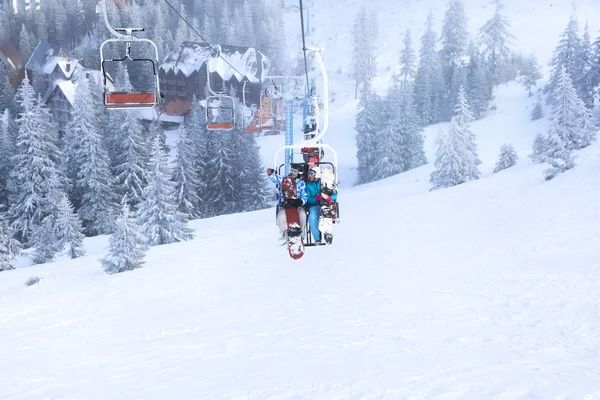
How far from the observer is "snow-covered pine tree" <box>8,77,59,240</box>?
126 ft

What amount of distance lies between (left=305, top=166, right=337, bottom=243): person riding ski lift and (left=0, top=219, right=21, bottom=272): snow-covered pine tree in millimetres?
24373

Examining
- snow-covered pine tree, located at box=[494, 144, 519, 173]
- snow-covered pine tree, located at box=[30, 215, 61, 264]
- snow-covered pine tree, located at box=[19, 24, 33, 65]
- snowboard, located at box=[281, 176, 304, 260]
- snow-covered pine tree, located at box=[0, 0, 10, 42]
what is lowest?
snow-covered pine tree, located at box=[30, 215, 61, 264]

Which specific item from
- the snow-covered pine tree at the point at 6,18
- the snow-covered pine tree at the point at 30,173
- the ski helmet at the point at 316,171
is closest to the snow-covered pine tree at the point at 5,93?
the snow-covered pine tree at the point at 6,18

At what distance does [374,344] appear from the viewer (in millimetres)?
11406

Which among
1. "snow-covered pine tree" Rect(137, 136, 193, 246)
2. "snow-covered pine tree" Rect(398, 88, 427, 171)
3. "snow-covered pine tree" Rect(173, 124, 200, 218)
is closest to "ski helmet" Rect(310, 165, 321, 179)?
"snow-covered pine tree" Rect(137, 136, 193, 246)

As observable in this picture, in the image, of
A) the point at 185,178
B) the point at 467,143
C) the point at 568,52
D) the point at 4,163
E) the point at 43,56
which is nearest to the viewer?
the point at 4,163

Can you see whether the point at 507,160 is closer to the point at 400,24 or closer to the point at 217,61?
the point at 217,61

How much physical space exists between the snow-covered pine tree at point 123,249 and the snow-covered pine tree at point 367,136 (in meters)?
35.9

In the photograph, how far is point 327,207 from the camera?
10719 mm

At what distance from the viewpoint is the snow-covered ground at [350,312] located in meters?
9.55

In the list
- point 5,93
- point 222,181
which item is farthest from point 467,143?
point 5,93

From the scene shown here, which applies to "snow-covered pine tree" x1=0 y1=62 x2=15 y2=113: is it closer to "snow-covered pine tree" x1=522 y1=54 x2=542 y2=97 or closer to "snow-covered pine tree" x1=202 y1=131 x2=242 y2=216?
"snow-covered pine tree" x1=202 y1=131 x2=242 y2=216

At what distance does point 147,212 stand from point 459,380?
87.0ft

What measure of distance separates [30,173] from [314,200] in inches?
1362
